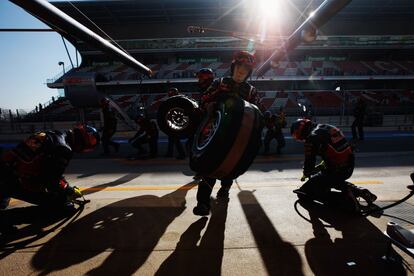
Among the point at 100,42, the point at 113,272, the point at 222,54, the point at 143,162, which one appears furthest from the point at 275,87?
the point at 113,272

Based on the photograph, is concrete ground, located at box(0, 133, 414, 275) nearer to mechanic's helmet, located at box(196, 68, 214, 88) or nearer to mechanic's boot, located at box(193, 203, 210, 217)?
mechanic's boot, located at box(193, 203, 210, 217)

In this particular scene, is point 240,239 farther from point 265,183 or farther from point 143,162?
point 143,162

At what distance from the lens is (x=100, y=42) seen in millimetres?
3471

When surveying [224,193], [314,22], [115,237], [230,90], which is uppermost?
[314,22]

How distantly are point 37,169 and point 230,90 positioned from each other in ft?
7.75

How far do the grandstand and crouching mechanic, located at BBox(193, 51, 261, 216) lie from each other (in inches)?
818

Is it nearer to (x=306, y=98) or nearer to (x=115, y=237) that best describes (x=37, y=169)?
(x=115, y=237)

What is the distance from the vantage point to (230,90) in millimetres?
3027

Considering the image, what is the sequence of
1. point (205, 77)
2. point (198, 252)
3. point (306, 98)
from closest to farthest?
point (198, 252) < point (205, 77) < point (306, 98)

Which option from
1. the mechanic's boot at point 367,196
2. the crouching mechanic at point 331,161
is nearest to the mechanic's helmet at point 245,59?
the crouching mechanic at point 331,161

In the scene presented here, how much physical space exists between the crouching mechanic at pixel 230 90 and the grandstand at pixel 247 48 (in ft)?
68.1

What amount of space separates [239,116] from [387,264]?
1.64 m

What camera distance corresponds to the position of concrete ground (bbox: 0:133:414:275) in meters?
1.99

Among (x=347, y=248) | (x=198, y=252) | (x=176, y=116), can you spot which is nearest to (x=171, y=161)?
(x=176, y=116)
